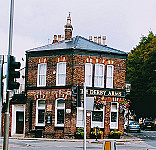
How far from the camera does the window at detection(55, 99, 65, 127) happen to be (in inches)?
1417

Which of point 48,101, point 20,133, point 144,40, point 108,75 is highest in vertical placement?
point 144,40

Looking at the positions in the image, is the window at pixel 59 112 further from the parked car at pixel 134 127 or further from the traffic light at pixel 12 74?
the traffic light at pixel 12 74

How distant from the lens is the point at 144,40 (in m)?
62.3

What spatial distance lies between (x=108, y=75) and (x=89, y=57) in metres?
2.41

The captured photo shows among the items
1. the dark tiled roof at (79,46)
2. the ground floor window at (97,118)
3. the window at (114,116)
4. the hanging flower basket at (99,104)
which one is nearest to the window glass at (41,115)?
the ground floor window at (97,118)

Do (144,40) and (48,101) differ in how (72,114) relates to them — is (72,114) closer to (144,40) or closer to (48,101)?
(48,101)

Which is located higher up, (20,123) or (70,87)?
(70,87)

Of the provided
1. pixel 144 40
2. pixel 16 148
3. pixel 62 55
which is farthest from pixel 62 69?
pixel 144 40

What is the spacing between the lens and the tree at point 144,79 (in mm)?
53319

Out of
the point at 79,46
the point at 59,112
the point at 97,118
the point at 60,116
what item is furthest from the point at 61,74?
the point at 97,118

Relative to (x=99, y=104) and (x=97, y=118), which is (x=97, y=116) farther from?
(x=99, y=104)

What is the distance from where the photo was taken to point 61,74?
36.5 metres

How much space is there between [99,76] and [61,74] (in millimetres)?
3304

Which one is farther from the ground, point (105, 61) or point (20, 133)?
point (105, 61)
